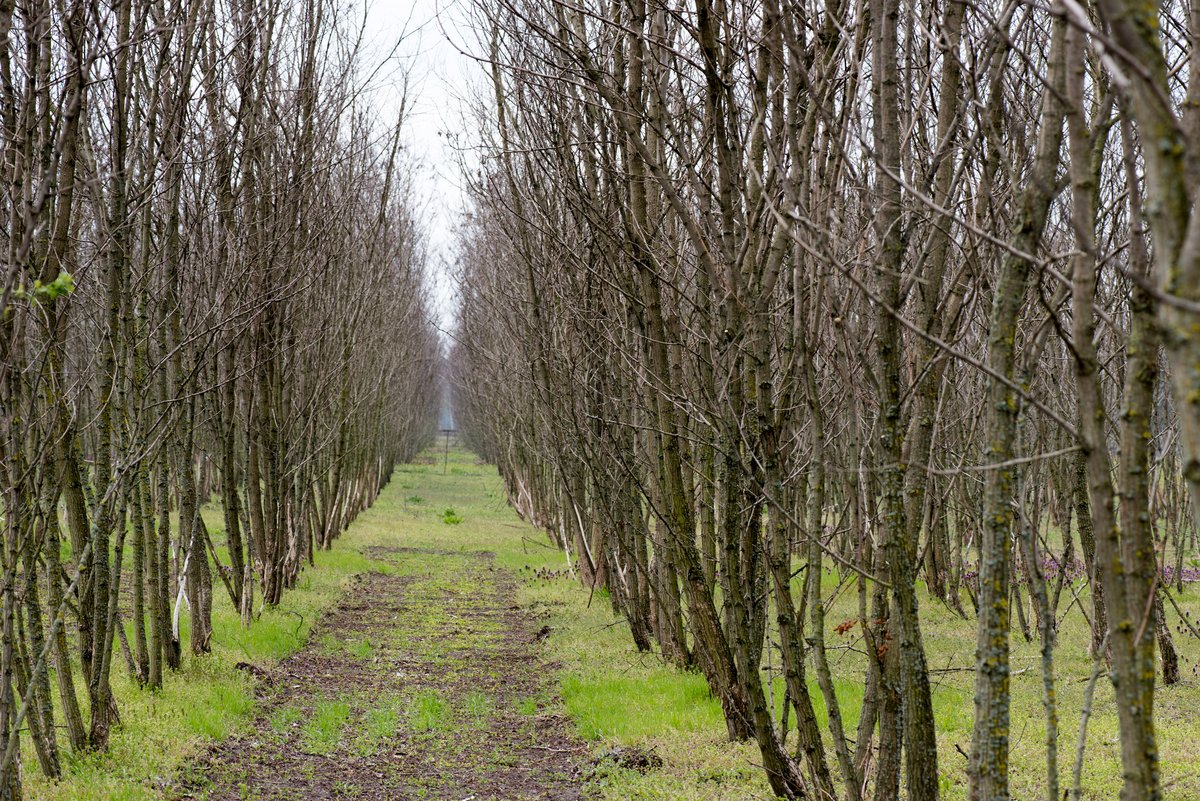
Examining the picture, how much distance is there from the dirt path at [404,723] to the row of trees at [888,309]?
4.68ft

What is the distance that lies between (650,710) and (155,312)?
15.7ft

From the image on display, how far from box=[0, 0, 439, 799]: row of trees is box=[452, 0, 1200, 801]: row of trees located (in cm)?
214

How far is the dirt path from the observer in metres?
6.15

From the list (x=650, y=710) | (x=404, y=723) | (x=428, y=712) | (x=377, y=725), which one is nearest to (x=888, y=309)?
(x=650, y=710)

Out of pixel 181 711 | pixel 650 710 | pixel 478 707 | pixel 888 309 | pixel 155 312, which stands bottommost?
pixel 478 707

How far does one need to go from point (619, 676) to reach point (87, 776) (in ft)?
14.2

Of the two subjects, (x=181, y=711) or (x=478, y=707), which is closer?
(x=181, y=711)

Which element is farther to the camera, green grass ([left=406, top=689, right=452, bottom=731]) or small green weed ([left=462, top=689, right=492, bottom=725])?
small green weed ([left=462, top=689, right=492, bottom=725])

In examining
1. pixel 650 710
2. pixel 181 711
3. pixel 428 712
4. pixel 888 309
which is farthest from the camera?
pixel 428 712

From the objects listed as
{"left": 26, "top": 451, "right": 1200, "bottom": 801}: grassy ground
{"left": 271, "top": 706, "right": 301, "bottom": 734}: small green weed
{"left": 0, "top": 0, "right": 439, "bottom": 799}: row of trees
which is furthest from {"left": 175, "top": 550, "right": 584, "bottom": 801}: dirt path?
{"left": 0, "top": 0, "right": 439, "bottom": 799}: row of trees

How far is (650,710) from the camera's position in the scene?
7520 millimetres

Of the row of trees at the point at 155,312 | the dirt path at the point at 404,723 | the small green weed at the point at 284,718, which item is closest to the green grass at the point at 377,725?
the dirt path at the point at 404,723

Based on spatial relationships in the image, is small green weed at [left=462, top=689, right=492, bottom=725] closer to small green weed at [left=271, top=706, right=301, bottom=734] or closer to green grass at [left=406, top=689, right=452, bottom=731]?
green grass at [left=406, top=689, right=452, bottom=731]

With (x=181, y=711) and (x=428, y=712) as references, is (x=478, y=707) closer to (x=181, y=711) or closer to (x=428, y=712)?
(x=428, y=712)
